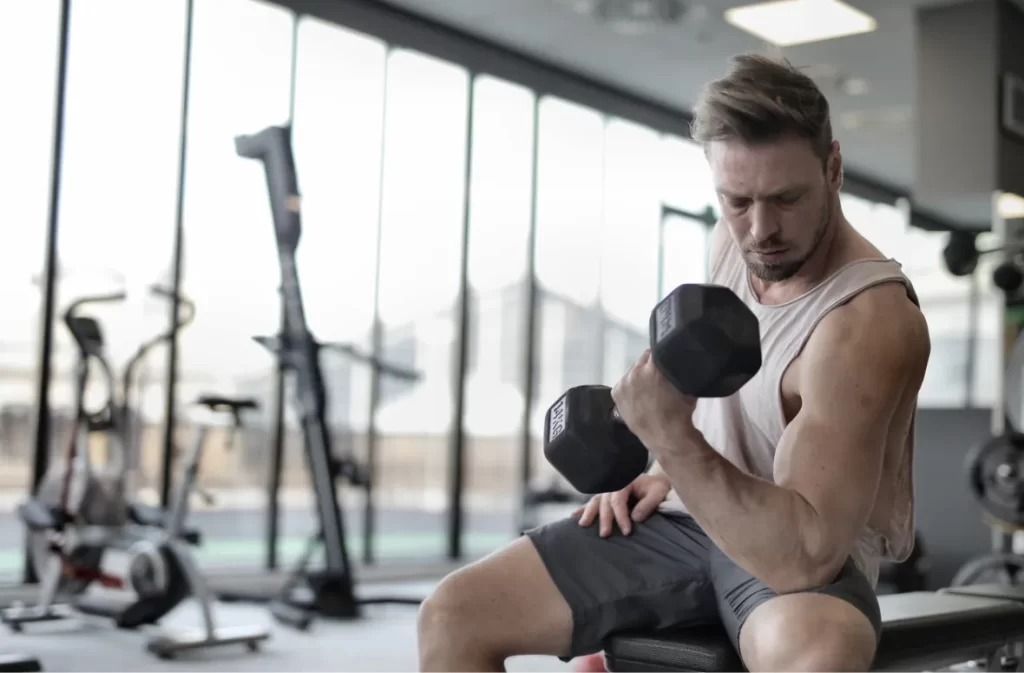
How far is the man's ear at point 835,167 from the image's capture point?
130 cm

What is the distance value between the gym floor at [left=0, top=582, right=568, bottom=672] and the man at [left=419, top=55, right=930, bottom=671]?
1.81 m

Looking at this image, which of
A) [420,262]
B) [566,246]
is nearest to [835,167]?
[420,262]

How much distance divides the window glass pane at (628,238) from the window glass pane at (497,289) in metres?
0.76

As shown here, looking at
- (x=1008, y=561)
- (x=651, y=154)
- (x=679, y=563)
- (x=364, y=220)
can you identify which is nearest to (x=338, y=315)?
(x=364, y=220)

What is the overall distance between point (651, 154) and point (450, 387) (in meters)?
2.38

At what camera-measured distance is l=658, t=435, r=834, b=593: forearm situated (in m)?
1.10

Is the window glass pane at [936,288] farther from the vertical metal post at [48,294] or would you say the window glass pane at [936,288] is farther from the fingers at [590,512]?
the fingers at [590,512]

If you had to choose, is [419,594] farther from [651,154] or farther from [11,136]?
[651,154]

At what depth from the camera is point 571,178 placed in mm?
7016

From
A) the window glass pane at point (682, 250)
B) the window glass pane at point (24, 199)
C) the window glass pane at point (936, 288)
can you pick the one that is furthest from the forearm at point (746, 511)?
the window glass pane at point (936, 288)

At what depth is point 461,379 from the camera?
6.45 metres

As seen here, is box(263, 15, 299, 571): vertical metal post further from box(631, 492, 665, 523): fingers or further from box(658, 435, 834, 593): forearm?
box(658, 435, 834, 593): forearm

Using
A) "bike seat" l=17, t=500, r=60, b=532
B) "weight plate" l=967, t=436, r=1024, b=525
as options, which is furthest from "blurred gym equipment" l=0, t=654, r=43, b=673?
"weight plate" l=967, t=436, r=1024, b=525

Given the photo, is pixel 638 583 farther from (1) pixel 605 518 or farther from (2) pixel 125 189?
(2) pixel 125 189
